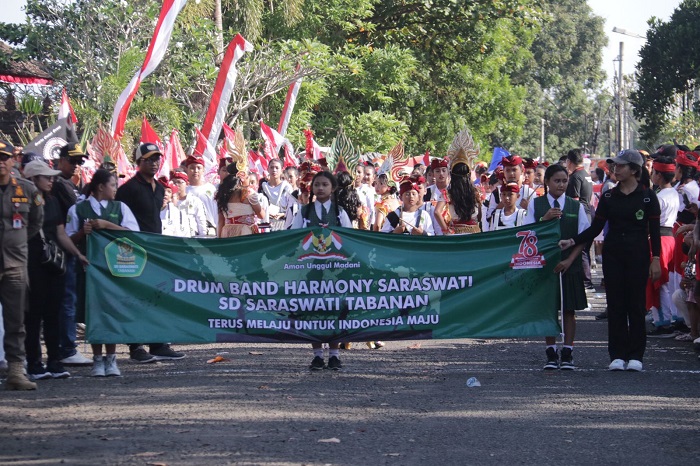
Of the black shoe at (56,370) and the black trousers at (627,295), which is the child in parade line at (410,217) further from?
the black shoe at (56,370)

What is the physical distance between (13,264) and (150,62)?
29.5 ft

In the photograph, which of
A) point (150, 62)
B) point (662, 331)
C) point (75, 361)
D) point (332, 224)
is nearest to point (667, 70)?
point (150, 62)

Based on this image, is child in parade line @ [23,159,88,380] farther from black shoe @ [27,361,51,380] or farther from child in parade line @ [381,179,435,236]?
child in parade line @ [381,179,435,236]

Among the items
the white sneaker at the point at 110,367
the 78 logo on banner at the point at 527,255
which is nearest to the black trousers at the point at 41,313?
the white sneaker at the point at 110,367

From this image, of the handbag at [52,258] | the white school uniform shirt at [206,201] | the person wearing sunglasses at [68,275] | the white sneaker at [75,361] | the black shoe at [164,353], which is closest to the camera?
the handbag at [52,258]

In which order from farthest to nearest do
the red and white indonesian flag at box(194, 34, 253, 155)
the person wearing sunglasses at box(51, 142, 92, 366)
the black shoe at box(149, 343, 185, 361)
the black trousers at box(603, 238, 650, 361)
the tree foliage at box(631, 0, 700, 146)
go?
1. the tree foliage at box(631, 0, 700, 146)
2. the red and white indonesian flag at box(194, 34, 253, 155)
3. the black shoe at box(149, 343, 185, 361)
4. the person wearing sunglasses at box(51, 142, 92, 366)
5. the black trousers at box(603, 238, 650, 361)

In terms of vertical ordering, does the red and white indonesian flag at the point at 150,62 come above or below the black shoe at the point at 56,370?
above

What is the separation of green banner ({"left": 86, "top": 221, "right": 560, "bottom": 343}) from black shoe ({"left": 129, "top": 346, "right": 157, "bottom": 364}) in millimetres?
1039

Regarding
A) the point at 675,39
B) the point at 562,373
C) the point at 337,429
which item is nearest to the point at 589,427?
the point at 337,429

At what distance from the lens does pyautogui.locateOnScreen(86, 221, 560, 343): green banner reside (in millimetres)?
10344

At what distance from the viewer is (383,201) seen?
17.5m

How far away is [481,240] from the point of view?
417 inches

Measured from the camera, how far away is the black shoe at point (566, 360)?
1062 centimetres

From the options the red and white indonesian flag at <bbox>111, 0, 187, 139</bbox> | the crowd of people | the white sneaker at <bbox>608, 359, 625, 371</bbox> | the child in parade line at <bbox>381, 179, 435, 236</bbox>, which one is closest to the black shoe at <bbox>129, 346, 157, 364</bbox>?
the crowd of people
